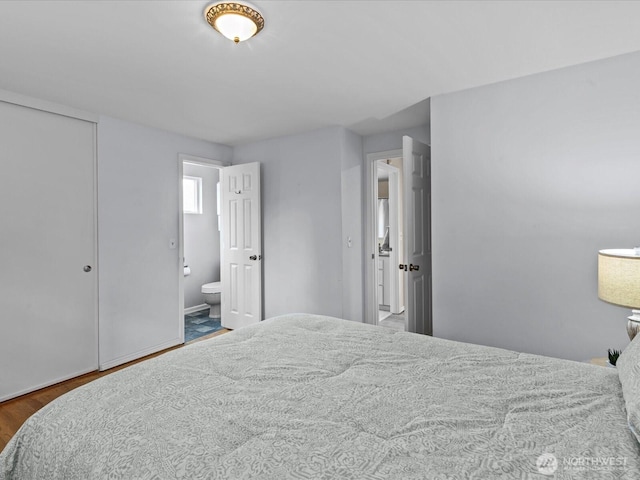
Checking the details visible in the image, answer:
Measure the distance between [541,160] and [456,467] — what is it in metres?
2.32

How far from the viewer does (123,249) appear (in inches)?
138

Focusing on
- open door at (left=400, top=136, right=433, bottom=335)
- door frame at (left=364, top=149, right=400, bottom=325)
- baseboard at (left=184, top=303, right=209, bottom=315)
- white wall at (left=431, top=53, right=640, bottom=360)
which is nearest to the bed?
white wall at (left=431, top=53, right=640, bottom=360)

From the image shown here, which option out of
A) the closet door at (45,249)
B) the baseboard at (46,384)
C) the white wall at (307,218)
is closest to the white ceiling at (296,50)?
the closet door at (45,249)

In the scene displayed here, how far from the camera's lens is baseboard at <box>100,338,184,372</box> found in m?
3.38

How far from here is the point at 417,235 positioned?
3230 millimetres

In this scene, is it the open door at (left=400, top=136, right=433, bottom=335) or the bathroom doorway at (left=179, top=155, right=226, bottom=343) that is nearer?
the open door at (left=400, top=136, right=433, bottom=335)

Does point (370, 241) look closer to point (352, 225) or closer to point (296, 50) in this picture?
point (352, 225)

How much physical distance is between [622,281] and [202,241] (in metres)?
5.20

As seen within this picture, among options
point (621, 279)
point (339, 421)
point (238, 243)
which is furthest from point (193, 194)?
point (621, 279)

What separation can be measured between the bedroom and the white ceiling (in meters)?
0.03

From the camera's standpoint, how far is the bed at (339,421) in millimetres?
864

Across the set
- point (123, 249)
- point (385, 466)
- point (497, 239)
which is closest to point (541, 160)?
point (497, 239)

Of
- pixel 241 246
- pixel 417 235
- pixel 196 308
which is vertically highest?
pixel 417 235

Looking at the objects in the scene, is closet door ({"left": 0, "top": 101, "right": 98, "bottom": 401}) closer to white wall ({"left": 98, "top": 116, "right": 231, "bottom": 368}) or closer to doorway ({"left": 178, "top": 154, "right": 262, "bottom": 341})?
white wall ({"left": 98, "top": 116, "right": 231, "bottom": 368})
